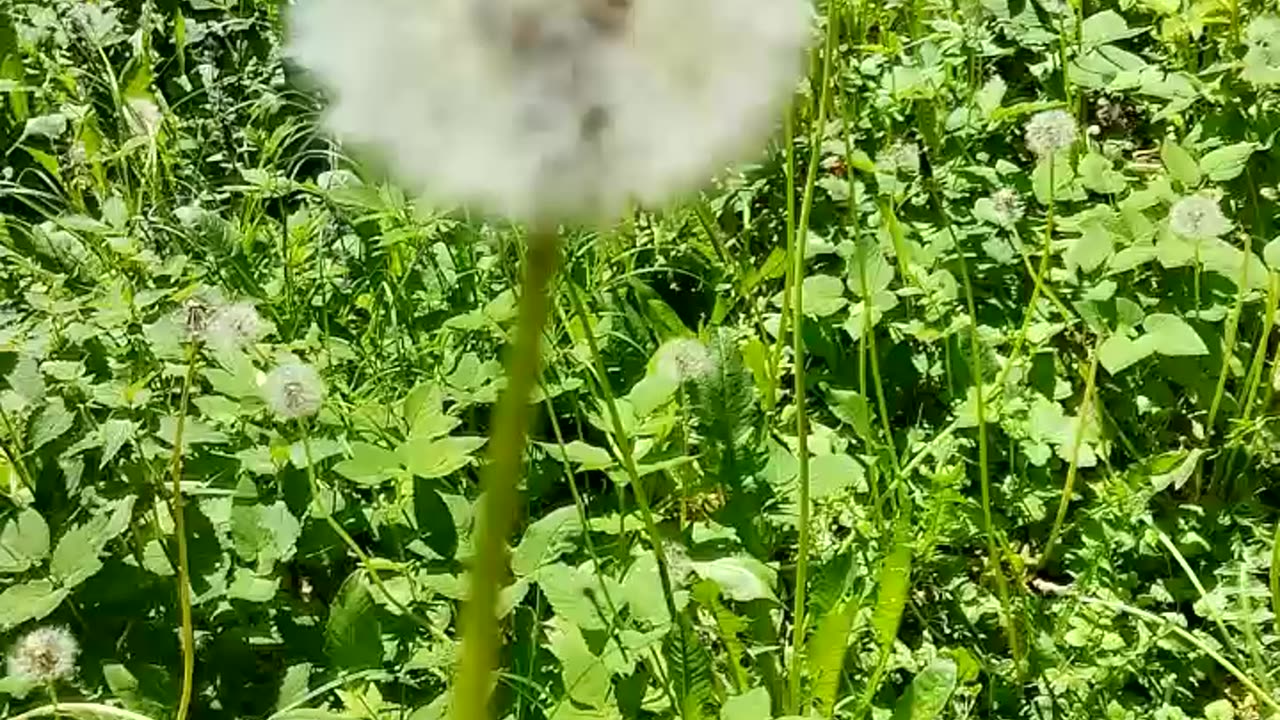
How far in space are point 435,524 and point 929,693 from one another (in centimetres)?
40

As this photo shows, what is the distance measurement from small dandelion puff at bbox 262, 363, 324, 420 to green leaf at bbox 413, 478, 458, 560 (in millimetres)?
100

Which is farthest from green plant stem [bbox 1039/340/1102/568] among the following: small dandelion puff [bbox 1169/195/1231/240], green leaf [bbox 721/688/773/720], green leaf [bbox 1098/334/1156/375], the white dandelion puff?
the white dandelion puff

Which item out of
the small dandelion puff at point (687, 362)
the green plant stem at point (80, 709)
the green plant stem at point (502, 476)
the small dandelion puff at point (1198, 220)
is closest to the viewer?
the green plant stem at point (502, 476)

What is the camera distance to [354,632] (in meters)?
1.23

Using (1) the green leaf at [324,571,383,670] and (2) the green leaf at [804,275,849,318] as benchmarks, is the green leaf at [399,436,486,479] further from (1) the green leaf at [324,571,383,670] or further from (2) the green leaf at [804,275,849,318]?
(2) the green leaf at [804,275,849,318]

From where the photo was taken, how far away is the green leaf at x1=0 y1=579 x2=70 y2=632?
1188mm

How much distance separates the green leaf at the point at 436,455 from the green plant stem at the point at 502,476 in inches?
34.4

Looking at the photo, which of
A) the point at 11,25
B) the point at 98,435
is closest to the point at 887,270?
the point at 98,435

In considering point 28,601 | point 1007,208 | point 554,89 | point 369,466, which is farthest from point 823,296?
point 554,89

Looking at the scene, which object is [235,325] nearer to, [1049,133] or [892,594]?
[892,594]

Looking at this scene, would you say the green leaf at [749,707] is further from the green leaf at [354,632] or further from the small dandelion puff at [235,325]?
the small dandelion puff at [235,325]

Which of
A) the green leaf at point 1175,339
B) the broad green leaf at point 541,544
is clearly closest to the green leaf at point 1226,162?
the green leaf at point 1175,339

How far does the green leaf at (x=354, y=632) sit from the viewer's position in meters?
1.23

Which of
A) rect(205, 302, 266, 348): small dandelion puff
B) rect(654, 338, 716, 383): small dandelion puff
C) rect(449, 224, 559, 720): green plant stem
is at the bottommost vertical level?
rect(449, 224, 559, 720): green plant stem
